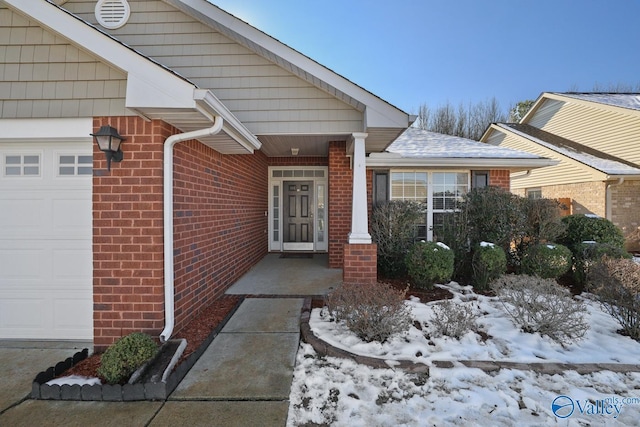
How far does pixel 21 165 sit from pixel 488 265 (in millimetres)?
6887

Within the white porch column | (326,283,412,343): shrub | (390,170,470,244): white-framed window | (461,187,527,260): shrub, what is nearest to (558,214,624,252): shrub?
(461,187,527,260): shrub

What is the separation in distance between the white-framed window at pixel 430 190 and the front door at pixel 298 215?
8.06ft

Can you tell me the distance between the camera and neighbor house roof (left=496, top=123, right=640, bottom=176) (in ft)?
34.0

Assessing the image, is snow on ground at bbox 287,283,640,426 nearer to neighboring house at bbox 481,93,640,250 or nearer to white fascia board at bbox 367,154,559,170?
white fascia board at bbox 367,154,559,170

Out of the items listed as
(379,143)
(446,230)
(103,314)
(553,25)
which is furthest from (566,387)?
(553,25)

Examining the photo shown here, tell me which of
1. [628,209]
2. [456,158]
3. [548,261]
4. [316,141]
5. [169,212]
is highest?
[316,141]

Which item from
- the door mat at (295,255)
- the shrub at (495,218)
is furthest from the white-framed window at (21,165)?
the shrub at (495,218)

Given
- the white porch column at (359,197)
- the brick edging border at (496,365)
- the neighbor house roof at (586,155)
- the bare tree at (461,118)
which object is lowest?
the brick edging border at (496,365)

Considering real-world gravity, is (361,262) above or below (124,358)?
above

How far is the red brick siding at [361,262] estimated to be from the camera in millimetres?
4992

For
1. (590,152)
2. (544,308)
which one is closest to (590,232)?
(544,308)

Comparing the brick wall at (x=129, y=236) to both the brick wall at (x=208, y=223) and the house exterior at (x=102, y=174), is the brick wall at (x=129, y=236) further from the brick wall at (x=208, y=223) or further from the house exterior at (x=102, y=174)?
the brick wall at (x=208, y=223)

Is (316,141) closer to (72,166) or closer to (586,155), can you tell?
(72,166)

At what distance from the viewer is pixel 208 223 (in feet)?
15.2
